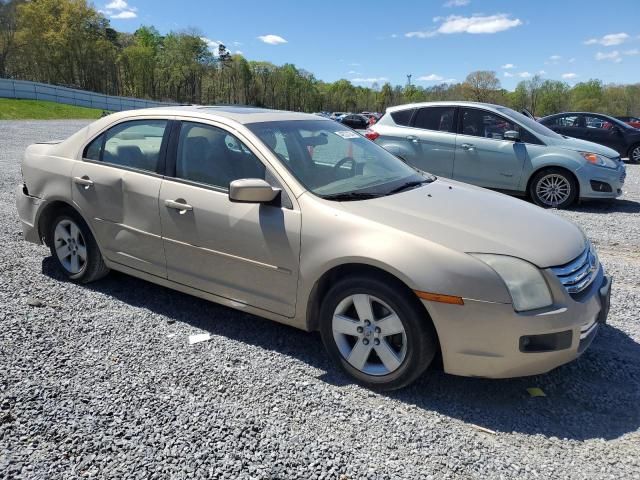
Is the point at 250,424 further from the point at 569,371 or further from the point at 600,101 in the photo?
the point at 600,101

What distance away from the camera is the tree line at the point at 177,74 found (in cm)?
6662

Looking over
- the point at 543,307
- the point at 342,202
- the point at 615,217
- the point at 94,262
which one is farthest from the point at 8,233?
the point at 615,217

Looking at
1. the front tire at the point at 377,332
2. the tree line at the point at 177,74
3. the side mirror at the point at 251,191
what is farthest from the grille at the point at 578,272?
the tree line at the point at 177,74

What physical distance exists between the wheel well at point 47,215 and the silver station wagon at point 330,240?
5cm

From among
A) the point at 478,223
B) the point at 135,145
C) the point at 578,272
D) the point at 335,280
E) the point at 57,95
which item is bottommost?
the point at 335,280

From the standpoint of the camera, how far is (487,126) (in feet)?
29.1

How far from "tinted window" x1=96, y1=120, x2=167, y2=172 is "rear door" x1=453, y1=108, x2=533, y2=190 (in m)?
6.11

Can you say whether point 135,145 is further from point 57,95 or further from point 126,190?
point 57,95

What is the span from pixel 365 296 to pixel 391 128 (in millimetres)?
7022

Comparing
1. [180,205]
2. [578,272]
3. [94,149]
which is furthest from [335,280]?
[94,149]

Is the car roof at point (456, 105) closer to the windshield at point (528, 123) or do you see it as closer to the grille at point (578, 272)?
the windshield at point (528, 123)

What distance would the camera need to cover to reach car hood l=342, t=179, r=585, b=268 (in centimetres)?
288

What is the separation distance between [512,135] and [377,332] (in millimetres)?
6561

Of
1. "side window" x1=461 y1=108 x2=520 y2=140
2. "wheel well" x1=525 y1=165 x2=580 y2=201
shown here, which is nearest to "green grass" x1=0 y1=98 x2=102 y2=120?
"side window" x1=461 y1=108 x2=520 y2=140
